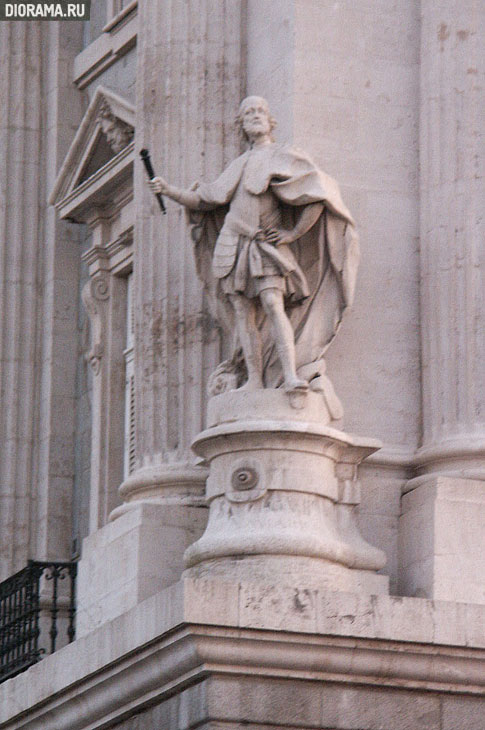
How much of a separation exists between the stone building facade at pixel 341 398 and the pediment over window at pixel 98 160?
132 inches

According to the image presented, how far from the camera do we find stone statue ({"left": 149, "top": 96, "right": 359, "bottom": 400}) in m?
20.2

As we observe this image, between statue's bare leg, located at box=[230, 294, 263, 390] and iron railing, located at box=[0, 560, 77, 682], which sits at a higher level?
statue's bare leg, located at box=[230, 294, 263, 390]

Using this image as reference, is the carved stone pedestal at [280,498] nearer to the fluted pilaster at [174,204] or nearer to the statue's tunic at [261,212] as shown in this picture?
the statue's tunic at [261,212]

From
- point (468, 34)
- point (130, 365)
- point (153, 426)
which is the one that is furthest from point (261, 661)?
point (130, 365)

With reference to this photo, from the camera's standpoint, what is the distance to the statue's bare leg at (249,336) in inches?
799

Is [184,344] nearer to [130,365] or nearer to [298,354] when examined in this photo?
[298,354]

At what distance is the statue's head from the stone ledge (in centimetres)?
343

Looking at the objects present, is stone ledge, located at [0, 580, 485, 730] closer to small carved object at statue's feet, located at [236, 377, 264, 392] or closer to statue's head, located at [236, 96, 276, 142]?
small carved object at statue's feet, located at [236, 377, 264, 392]

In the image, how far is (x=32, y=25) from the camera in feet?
95.1

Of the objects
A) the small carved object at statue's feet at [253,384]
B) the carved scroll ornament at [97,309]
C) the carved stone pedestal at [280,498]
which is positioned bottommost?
the carved stone pedestal at [280,498]

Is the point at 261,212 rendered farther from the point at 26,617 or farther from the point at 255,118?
the point at 26,617

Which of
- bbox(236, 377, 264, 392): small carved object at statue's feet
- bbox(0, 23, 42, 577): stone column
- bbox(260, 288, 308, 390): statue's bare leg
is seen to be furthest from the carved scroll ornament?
bbox(260, 288, 308, 390): statue's bare leg

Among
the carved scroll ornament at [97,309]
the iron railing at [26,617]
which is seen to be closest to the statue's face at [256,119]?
the iron railing at [26,617]

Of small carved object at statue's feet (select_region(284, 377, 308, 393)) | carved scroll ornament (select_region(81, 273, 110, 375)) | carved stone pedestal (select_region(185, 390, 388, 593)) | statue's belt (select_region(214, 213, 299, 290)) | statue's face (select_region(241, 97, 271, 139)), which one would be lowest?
carved stone pedestal (select_region(185, 390, 388, 593))
